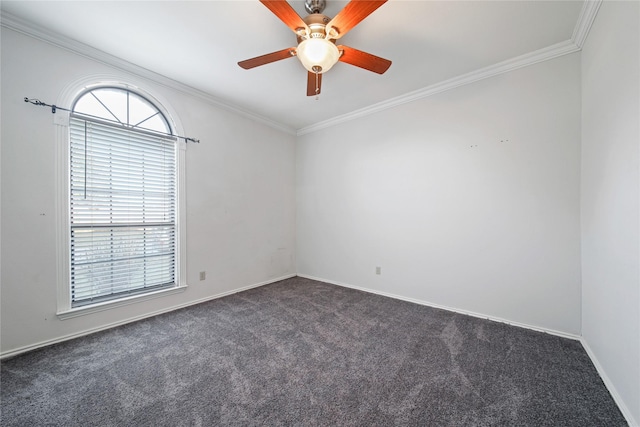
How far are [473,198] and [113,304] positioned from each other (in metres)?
4.10

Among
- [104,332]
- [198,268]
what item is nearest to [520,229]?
[198,268]

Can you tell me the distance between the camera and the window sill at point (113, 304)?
2.18m

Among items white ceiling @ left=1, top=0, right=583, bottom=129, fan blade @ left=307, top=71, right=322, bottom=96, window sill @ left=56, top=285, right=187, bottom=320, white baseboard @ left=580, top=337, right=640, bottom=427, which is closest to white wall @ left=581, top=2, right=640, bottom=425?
white baseboard @ left=580, top=337, right=640, bottom=427

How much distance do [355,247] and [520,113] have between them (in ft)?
8.29

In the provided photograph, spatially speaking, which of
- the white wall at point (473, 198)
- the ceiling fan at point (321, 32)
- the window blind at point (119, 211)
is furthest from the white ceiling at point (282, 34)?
the window blind at point (119, 211)

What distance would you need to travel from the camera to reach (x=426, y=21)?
191 centimetres

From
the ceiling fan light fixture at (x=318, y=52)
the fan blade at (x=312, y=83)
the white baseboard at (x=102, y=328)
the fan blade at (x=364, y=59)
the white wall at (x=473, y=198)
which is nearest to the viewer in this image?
the ceiling fan light fixture at (x=318, y=52)

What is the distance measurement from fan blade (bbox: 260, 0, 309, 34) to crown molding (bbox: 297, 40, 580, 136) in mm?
1963

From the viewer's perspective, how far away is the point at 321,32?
1.69 metres

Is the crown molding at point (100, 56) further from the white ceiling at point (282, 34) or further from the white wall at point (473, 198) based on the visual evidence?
the white wall at point (473, 198)

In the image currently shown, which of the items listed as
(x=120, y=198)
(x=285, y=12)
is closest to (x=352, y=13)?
(x=285, y=12)

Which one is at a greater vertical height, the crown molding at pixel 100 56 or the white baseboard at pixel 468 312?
the crown molding at pixel 100 56

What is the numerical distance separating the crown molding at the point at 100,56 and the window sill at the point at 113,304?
2.46 m

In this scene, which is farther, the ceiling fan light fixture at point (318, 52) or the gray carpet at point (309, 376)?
the ceiling fan light fixture at point (318, 52)
